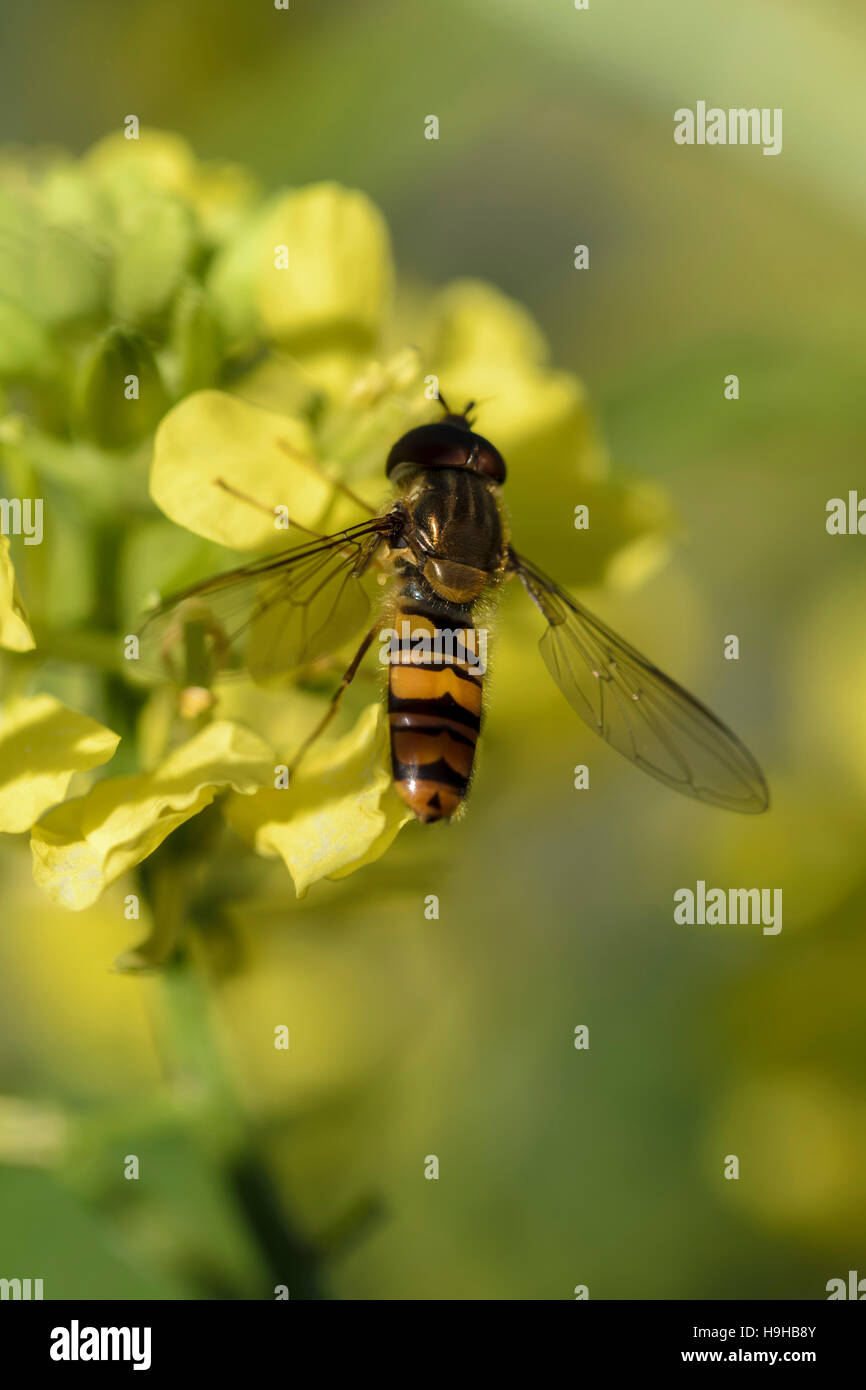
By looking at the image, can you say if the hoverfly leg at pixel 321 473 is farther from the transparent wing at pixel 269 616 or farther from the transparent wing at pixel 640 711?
the transparent wing at pixel 640 711

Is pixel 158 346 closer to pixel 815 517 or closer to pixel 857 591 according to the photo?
pixel 857 591

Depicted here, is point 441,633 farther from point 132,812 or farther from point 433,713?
point 132,812

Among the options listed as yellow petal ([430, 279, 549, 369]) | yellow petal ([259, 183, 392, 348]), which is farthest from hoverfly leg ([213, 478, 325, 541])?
yellow petal ([430, 279, 549, 369])

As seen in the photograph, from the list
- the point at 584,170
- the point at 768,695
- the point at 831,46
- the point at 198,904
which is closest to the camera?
the point at 198,904

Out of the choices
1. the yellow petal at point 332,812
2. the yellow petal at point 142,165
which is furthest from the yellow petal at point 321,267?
the yellow petal at point 332,812

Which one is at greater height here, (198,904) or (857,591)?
(857,591)

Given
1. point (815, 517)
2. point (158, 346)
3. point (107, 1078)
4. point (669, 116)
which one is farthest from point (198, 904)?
point (815, 517)
